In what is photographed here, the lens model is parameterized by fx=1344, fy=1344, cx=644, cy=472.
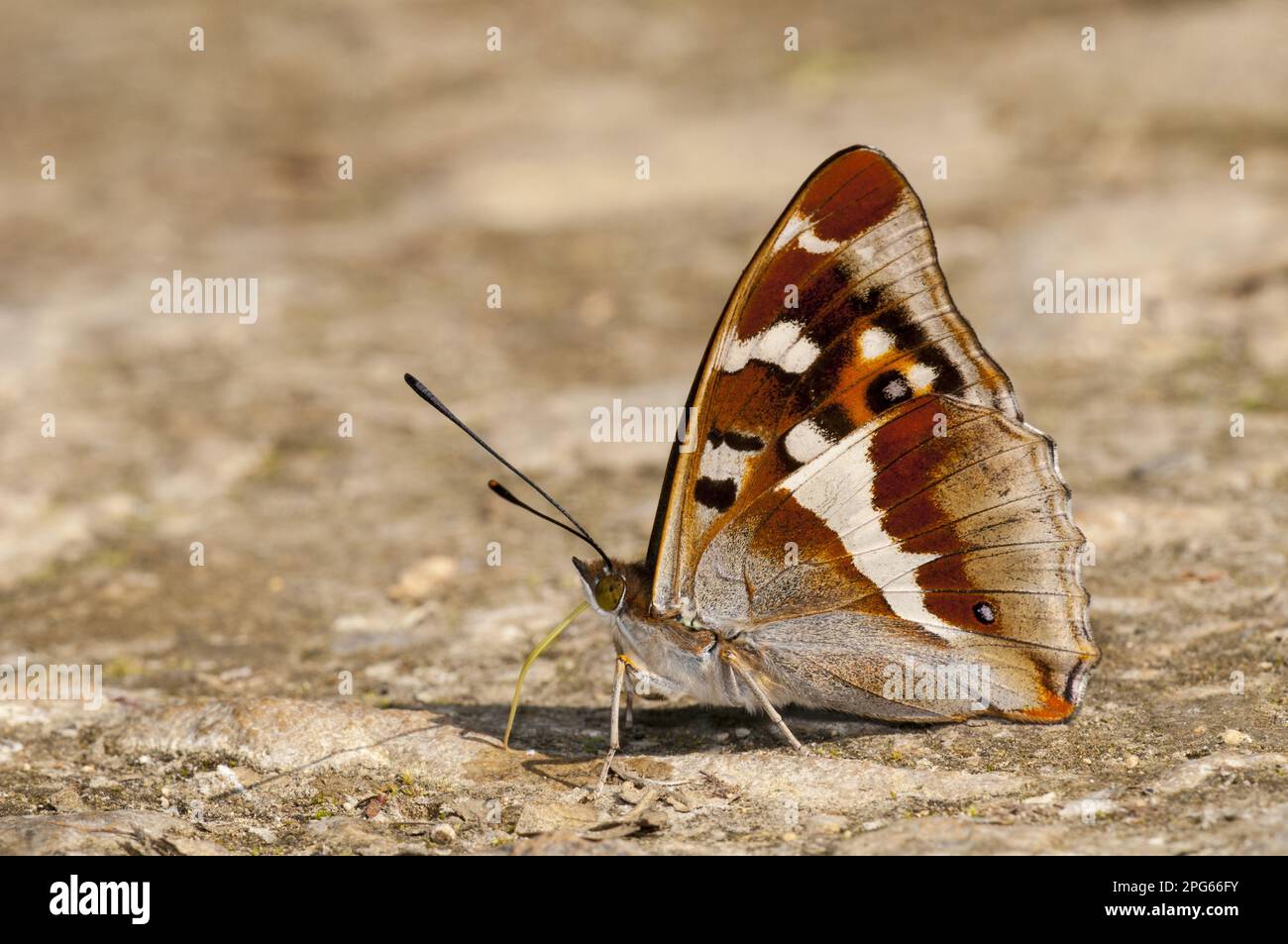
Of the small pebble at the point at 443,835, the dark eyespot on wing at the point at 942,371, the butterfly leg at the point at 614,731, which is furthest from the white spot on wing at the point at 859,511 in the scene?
the small pebble at the point at 443,835

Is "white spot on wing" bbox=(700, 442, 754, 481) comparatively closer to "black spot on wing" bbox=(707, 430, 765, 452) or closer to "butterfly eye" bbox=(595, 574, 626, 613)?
"black spot on wing" bbox=(707, 430, 765, 452)

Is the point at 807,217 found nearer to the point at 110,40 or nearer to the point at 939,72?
the point at 939,72

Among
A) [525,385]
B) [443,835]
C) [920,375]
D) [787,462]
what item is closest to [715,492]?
[787,462]

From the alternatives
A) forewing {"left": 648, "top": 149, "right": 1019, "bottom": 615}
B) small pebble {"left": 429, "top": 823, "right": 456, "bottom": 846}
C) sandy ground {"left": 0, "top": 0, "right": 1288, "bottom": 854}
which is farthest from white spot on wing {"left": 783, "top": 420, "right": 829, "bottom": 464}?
small pebble {"left": 429, "top": 823, "right": 456, "bottom": 846}

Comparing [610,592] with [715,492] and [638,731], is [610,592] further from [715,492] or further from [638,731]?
[638,731]

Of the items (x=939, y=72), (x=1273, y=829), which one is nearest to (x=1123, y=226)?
(x=939, y=72)
